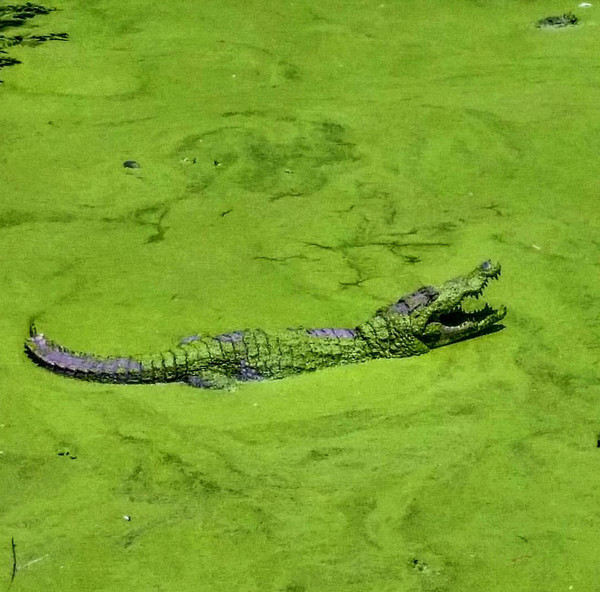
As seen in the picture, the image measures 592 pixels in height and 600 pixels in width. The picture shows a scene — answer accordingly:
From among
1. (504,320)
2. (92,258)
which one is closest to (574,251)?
(504,320)

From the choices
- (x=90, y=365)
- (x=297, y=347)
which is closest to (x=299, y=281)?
(x=297, y=347)

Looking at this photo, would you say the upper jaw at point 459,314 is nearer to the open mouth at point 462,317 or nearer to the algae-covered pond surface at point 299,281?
the open mouth at point 462,317

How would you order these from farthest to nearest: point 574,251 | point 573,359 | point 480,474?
1. point 574,251
2. point 573,359
3. point 480,474

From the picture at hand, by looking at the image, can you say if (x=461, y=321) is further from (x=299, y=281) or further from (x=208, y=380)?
(x=208, y=380)

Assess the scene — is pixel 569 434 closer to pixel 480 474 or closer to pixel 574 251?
pixel 480 474

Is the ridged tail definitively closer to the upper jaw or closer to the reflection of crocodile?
the reflection of crocodile

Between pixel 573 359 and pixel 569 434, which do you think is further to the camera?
Answer: pixel 573 359

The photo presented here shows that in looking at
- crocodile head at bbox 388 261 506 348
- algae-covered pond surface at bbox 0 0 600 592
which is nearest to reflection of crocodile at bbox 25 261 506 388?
crocodile head at bbox 388 261 506 348
